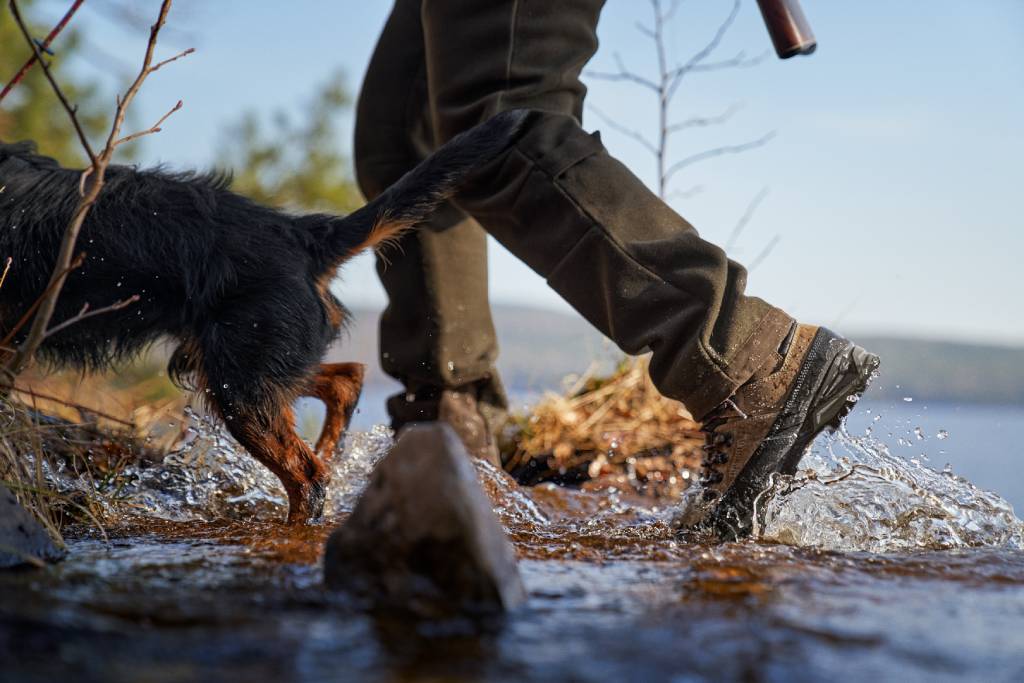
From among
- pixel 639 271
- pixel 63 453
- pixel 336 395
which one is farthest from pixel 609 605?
pixel 336 395

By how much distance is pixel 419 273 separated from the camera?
11.9ft

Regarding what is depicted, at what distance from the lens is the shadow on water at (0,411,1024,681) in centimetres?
122

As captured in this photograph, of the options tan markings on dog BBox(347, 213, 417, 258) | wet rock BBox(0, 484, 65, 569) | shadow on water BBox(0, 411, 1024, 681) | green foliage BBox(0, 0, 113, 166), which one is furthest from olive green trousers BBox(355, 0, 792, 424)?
green foliage BBox(0, 0, 113, 166)

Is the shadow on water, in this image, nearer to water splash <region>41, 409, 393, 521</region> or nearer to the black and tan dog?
water splash <region>41, 409, 393, 521</region>

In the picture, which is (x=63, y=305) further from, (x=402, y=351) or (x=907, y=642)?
(x=907, y=642)

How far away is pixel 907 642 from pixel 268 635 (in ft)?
3.05

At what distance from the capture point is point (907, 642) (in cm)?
A: 139

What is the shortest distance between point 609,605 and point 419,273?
226 centimetres

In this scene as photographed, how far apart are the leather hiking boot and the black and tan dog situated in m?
0.80

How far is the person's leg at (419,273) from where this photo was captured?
11.3 ft

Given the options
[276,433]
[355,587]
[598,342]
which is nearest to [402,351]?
[276,433]

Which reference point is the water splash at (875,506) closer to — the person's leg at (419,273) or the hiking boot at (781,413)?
the hiking boot at (781,413)

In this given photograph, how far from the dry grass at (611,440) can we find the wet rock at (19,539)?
243 cm

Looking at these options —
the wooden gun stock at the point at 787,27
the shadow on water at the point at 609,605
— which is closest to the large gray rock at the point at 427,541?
the shadow on water at the point at 609,605
